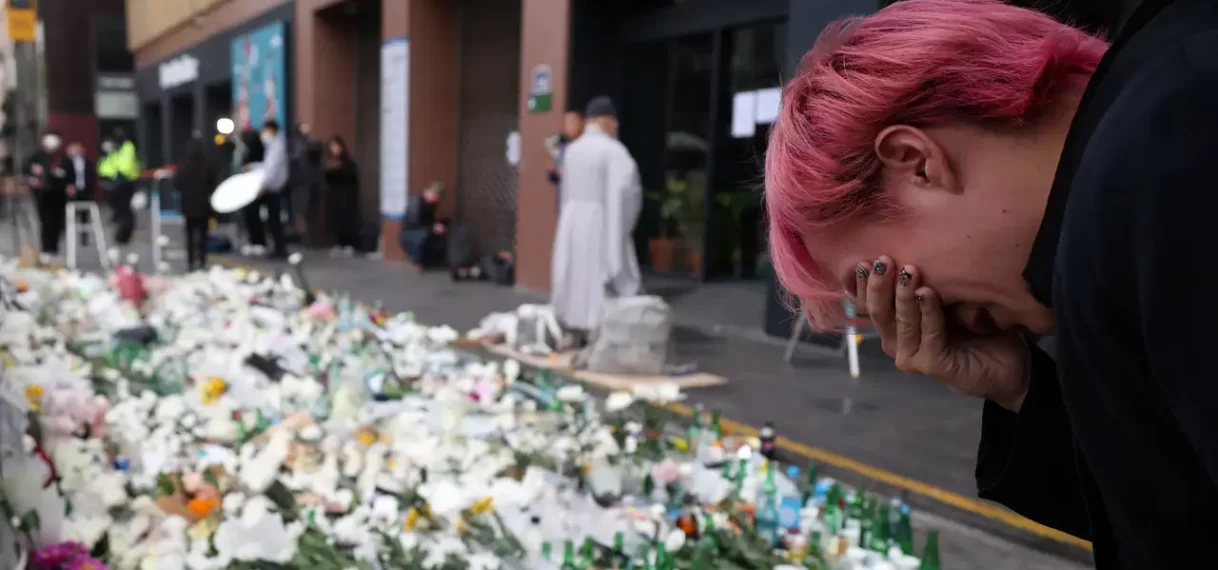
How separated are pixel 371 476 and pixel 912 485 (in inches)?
74.7

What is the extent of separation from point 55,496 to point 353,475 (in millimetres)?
824

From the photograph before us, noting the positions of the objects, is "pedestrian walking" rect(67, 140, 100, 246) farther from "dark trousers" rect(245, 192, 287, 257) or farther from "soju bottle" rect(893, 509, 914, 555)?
"soju bottle" rect(893, 509, 914, 555)

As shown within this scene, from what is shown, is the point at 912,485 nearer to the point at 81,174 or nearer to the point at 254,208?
the point at 254,208

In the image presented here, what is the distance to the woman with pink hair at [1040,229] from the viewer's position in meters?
0.77

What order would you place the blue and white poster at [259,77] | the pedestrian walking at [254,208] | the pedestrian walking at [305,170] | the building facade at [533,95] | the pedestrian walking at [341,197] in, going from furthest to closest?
1. the blue and white poster at [259,77]
2. the pedestrian walking at [341,197]
3. the pedestrian walking at [305,170]
4. the pedestrian walking at [254,208]
5. the building facade at [533,95]

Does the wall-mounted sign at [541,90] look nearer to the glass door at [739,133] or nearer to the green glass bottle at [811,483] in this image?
the glass door at [739,133]

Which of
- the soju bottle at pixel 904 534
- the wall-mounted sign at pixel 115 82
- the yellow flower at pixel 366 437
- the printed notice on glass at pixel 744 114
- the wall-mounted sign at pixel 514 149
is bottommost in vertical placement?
the soju bottle at pixel 904 534

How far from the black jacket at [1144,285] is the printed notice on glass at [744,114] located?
8738mm

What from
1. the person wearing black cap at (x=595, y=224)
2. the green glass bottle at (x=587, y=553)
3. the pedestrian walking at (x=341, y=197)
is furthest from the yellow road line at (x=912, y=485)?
the pedestrian walking at (x=341, y=197)

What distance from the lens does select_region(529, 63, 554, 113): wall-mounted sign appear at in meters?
9.57

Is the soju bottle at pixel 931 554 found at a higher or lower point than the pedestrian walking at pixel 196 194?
lower

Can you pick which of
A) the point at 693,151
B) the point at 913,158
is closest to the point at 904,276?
the point at 913,158

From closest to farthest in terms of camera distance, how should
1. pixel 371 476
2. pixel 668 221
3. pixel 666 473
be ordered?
pixel 371 476, pixel 666 473, pixel 668 221

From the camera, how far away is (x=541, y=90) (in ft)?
31.8
